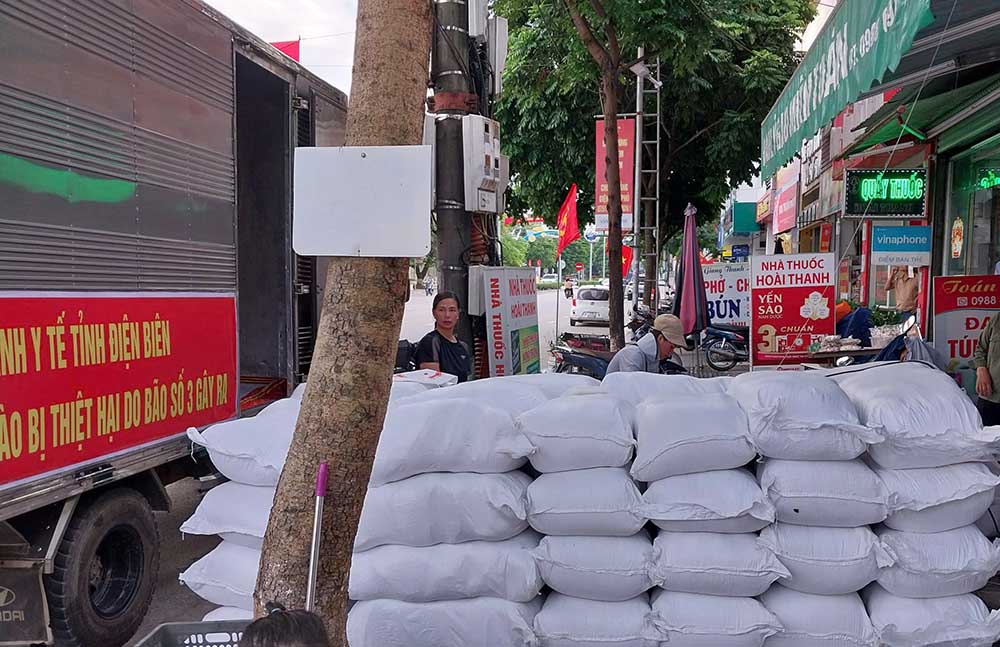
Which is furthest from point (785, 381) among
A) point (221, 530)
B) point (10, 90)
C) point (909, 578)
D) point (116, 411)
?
point (10, 90)

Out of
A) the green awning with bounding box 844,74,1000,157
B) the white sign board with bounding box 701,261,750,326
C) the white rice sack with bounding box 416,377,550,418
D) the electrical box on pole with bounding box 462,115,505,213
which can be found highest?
the green awning with bounding box 844,74,1000,157

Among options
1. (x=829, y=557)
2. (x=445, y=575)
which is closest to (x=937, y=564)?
(x=829, y=557)

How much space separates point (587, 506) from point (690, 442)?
1.58 ft

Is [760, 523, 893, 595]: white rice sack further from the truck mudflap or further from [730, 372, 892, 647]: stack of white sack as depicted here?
the truck mudflap

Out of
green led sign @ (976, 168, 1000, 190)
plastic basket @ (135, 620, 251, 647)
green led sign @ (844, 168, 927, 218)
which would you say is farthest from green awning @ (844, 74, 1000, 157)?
plastic basket @ (135, 620, 251, 647)

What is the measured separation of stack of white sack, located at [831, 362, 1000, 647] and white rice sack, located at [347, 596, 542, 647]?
1426mm

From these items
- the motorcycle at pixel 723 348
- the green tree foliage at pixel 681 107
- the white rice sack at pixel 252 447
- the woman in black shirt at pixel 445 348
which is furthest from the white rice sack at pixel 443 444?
the motorcycle at pixel 723 348

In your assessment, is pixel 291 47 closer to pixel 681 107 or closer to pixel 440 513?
pixel 440 513

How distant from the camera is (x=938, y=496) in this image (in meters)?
3.03

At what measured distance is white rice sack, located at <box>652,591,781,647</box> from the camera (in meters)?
3.00

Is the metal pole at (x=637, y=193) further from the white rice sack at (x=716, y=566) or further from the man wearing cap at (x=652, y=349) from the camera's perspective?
the white rice sack at (x=716, y=566)

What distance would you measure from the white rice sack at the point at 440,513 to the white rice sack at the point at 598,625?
0.38 meters

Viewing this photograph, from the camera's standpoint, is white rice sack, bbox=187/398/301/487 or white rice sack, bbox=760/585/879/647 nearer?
white rice sack, bbox=760/585/879/647

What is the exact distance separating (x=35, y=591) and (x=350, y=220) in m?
2.62
